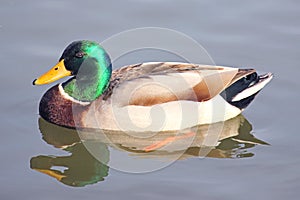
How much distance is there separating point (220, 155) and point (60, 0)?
10.2ft

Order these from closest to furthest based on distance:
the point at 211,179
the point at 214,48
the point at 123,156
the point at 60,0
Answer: the point at 211,179 < the point at 123,156 < the point at 214,48 < the point at 60,0

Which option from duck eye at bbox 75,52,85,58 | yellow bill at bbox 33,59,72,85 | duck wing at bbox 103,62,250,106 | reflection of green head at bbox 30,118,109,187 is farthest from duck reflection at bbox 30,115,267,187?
duck eye at bbox 75,52,85,58

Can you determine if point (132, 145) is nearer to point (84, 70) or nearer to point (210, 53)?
point (84, 70)

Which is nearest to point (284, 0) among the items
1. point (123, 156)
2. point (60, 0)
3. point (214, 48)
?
point (214, 48)

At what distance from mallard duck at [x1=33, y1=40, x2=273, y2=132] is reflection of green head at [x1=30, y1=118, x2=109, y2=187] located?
20 cm

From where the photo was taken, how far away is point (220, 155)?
718cm

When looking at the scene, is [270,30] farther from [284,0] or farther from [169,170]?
[169,170]

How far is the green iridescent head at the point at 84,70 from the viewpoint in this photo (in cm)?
758

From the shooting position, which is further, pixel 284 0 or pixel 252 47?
pixel 284 0

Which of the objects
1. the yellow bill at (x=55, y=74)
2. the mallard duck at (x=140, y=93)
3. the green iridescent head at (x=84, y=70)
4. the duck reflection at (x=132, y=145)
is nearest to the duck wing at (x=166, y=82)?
the mallard duck at (x=140, y=93)

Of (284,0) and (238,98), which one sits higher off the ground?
(284,0)

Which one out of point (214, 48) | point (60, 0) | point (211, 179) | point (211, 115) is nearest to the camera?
point (211, 179)

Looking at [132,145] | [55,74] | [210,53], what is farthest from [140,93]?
[210,53]

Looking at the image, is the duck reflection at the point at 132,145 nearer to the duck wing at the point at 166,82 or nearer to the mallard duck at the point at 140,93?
the mallard duck at the point at 140,93
